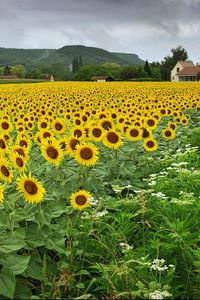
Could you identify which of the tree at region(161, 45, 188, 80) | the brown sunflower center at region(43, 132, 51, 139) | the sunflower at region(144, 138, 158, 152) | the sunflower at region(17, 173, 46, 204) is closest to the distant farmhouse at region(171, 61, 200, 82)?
the tree at region(161, 45, 188, 80)

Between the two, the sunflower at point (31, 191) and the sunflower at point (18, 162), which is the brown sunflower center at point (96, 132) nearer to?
the sunflower at point (18, 162)

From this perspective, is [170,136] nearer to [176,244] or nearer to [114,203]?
[114,203]

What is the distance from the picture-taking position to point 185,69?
8838cm

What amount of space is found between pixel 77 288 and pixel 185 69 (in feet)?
287

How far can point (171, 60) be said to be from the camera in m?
95.4

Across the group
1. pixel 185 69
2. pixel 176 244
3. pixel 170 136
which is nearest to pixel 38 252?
pixel 176 244

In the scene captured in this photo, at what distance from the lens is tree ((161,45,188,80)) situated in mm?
85375

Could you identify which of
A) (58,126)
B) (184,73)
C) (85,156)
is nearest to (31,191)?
(85,156)

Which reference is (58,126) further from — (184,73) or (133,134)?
(184,73)

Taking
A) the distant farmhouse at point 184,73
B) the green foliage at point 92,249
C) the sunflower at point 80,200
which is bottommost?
the green foliage at point 92,249

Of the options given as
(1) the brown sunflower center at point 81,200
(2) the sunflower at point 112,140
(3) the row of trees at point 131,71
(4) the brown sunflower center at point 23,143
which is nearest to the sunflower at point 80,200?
(1) the brown sunflower center at point 81,200

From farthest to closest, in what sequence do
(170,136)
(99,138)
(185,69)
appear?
(185,69), (170,136), (99,138)

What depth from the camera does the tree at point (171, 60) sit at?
8538cm

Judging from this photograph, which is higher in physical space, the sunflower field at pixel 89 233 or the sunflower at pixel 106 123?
the sunflower at pixel 106 123
